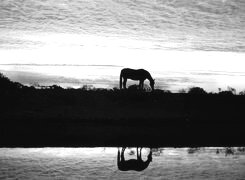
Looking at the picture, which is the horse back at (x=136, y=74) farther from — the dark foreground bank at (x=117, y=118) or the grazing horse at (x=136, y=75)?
the dark foreground bank at (x=117, y=118)

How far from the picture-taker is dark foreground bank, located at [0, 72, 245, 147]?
1402 cm

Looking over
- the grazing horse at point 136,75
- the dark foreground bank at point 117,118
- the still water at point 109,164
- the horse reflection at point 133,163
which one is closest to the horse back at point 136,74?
the grazing horse at point 136,75

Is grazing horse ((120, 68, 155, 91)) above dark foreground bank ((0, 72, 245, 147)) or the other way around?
above

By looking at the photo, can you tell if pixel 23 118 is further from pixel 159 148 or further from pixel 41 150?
pixel 159 148

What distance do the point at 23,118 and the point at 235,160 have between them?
41.1 feet

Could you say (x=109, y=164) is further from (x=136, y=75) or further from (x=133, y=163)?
(x=136, y=75)

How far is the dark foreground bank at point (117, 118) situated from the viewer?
552 inches

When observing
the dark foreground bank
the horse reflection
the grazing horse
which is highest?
the grazing horse

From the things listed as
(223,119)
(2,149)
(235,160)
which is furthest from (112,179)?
(223,119)

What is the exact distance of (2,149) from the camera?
11.7 meters

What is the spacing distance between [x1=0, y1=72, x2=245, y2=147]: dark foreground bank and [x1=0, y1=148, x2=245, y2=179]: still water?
4.17 feet

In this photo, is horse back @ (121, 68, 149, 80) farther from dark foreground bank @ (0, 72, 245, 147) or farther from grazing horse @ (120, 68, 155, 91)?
dark foreground bank @ (0, 72, 245, 147)

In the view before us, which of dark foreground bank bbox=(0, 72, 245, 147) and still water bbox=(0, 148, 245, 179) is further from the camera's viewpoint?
dark foreground bank bbox=(0, 72, 245, 147)

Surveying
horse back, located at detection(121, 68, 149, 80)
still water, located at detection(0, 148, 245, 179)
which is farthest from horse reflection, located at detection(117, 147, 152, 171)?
horse back, located at detection(121, 68, 149, 80)
